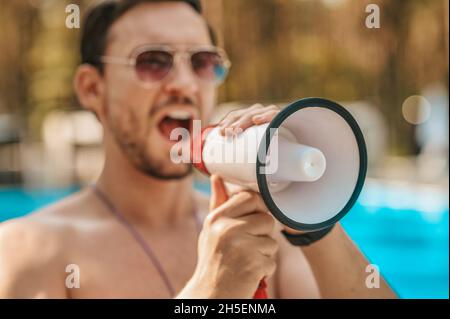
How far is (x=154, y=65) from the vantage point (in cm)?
144

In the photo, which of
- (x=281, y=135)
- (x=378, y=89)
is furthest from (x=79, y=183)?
(x=281, y=135)

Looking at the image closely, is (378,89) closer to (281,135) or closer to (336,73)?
(336,73)

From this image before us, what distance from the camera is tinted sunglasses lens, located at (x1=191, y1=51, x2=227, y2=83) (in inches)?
58.6

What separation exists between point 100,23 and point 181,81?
0.91ft

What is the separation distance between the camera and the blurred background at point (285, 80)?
748 cm

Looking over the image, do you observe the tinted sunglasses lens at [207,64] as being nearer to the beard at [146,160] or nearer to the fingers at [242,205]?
the beard at [146,160]

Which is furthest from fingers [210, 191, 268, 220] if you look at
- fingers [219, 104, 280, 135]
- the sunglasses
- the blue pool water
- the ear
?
the blue pool water

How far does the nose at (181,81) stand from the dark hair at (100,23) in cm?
17

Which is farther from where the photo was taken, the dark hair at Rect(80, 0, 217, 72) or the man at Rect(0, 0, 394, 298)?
the dark hair at Rect(80, 0, 217, 72)

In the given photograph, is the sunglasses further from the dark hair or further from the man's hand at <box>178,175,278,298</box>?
the man's hand at <box>178,175,278,298</box>

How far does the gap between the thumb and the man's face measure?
0.35m
